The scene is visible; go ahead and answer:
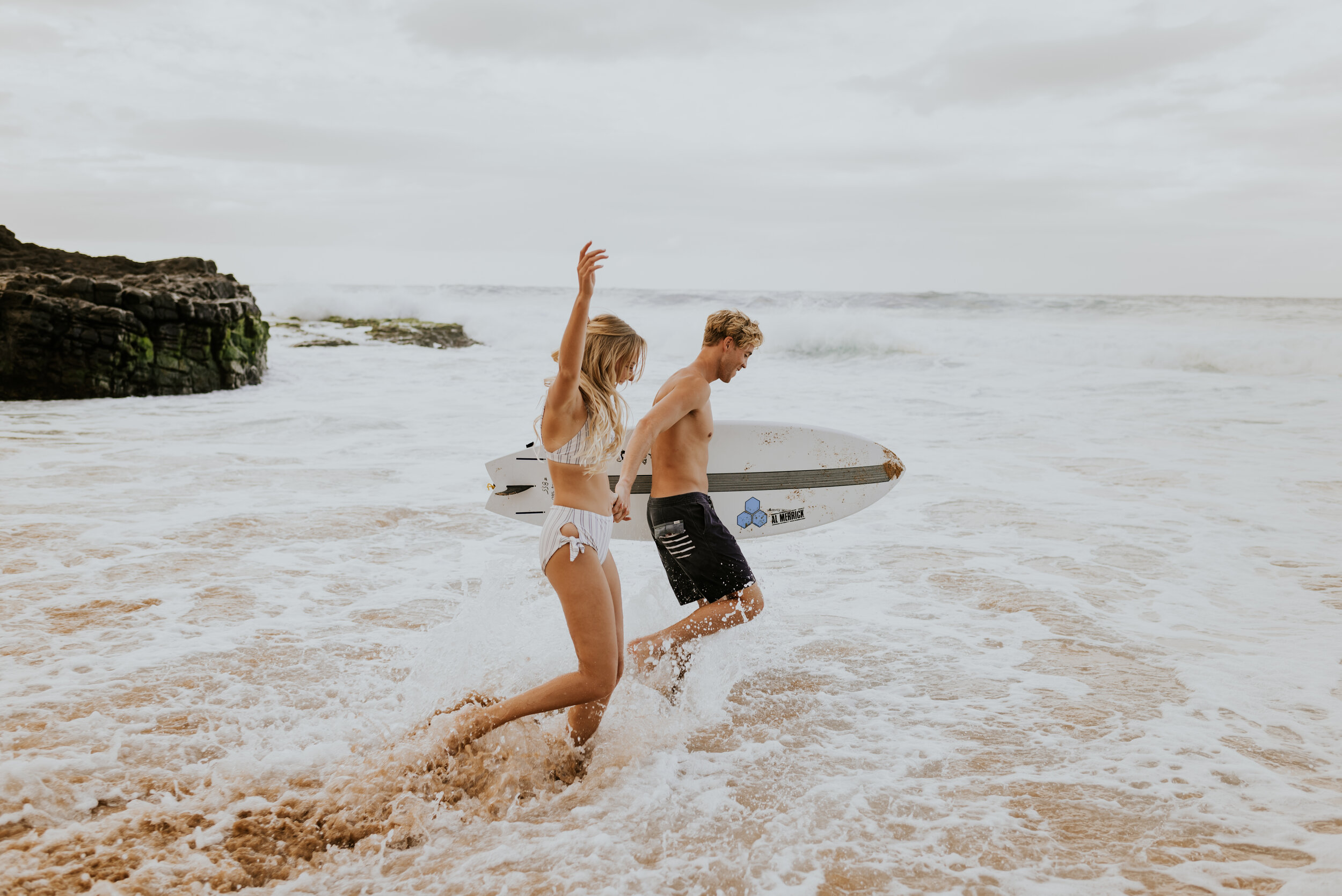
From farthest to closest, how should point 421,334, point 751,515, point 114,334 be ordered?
point 421,334
point 114,334
point 751,515

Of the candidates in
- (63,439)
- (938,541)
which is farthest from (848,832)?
(63,439)

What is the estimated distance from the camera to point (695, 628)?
3660mm

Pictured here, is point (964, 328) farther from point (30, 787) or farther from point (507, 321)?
point (30, 787)

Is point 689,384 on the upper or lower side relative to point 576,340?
lower

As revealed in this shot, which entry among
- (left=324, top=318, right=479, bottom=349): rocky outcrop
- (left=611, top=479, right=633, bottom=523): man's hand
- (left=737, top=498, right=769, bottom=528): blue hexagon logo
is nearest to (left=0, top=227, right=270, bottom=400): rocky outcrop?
(left=324, top=318, right=479, bottom=349): rocky outcrop

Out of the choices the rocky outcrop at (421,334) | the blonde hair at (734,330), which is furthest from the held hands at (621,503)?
the rocky outcrop at (421,334)

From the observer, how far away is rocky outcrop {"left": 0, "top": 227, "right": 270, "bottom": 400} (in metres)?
12.3

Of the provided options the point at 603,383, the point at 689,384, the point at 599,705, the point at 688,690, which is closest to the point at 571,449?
the point at 603,383

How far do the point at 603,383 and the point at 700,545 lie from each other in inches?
39.3

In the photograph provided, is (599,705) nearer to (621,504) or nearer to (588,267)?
(621,504)

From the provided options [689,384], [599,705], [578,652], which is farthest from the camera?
[689,384]

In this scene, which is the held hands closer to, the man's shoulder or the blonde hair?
the man's shoulder

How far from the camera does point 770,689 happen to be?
4.01 m

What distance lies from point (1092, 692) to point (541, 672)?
2.49 m
